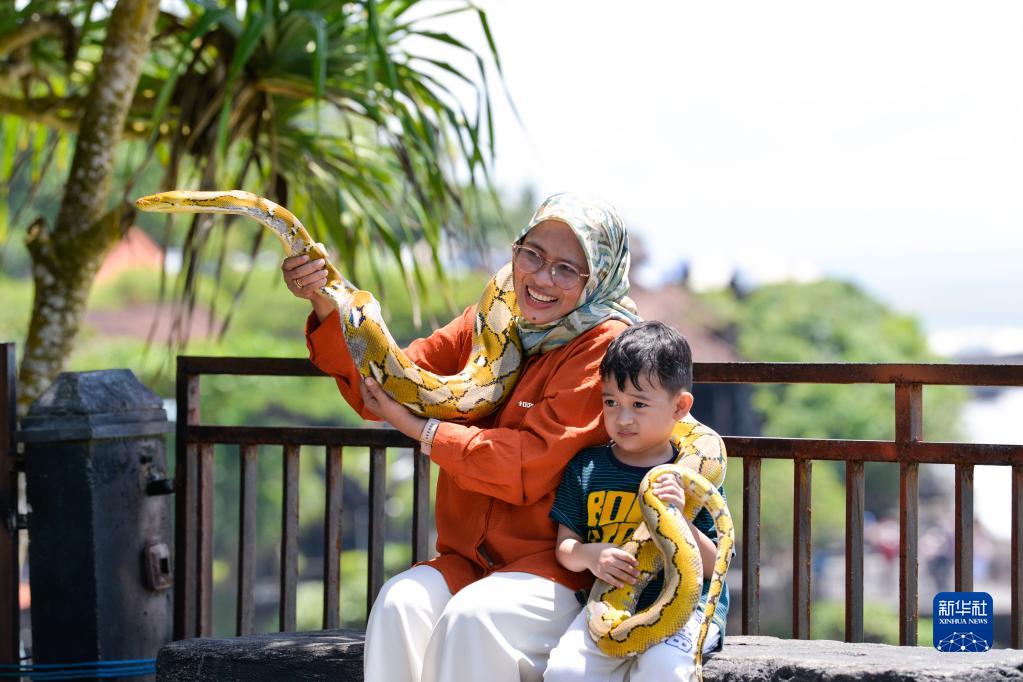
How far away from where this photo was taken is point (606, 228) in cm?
263

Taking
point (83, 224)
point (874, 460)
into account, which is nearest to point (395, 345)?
point (874, 460)

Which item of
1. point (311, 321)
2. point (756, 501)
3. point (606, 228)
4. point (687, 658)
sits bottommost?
point (687, 658)

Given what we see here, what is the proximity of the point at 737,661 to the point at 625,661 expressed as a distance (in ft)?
1.23

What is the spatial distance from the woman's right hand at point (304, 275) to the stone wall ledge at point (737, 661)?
2.92 feet

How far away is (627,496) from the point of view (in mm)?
2514

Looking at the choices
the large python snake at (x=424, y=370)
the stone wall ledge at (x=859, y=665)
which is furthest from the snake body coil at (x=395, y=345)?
the stone wall ledge at (x=859, y=665)

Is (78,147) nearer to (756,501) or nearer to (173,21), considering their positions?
(173,21)

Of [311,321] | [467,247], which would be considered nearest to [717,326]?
[467,247]

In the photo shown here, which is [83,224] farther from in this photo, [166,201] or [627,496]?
[627,496]

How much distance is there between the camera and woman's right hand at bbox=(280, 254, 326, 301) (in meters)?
2.79

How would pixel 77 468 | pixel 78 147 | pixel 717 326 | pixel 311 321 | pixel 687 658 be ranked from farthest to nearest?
pixel 717 326 → pixel 78 147 → pixel 77 468 → pixel 311 321 → pixel 687 658

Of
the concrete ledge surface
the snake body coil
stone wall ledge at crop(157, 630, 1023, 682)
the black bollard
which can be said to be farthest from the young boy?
the black bollard

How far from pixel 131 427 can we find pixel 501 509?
4.23 feet

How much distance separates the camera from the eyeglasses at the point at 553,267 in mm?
2629
